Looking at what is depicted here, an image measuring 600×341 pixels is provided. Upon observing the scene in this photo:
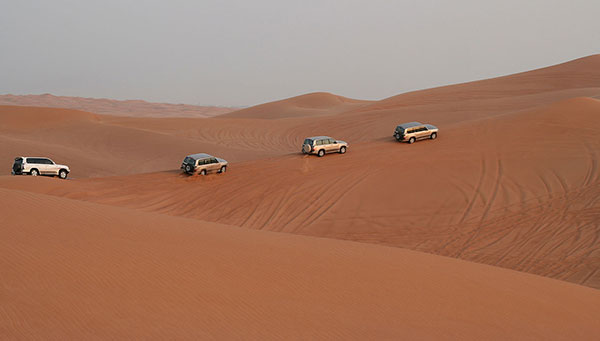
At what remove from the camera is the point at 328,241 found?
10.7m

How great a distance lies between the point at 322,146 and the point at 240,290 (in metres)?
20.3

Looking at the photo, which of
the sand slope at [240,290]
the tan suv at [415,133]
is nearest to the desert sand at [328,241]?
the sand slope at [240,290]

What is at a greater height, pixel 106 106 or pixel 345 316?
pixel 106 106

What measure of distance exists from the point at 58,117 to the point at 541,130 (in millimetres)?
51789

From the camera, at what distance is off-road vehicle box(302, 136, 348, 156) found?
26.4 m

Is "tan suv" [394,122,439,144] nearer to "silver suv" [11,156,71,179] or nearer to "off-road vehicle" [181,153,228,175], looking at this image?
"off-road vehicle" [181,153,228,175]

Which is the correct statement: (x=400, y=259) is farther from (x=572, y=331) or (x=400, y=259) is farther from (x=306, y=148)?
(x=306, y=148)

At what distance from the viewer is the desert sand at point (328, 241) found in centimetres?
584

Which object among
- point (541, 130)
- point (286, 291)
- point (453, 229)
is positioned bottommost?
point (453, 229)

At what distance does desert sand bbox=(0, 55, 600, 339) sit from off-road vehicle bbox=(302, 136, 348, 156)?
549 millimetres

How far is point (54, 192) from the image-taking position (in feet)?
63.1

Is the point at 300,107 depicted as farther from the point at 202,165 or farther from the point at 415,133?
the point at 202,165

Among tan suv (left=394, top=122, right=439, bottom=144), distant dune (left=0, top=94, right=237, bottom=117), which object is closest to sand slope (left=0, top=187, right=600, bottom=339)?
tan suv (left=394, top=122, right=439, bottom=144)

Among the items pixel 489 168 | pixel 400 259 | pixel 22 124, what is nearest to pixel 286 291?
pixel 400 259
